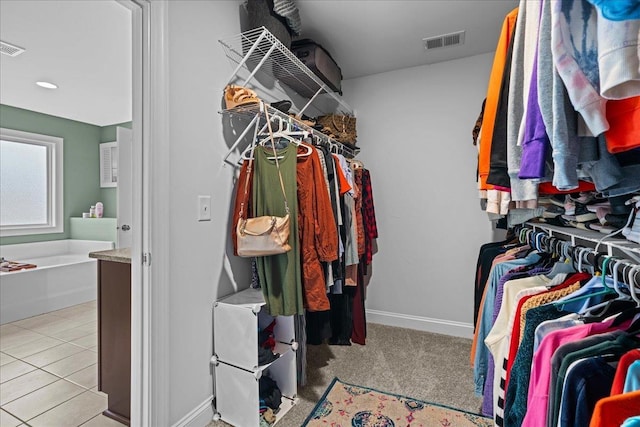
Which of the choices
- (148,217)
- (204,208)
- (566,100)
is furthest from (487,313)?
(148,217)

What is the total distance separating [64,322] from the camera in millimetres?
3152

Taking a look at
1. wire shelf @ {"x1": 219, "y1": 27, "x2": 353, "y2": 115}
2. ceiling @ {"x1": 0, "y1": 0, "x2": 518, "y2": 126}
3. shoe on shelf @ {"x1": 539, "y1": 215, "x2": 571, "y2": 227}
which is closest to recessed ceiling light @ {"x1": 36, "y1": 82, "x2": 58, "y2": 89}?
ceiling @ {"x1": 0, "y1": 0, "x2": 518, "y2": 126}

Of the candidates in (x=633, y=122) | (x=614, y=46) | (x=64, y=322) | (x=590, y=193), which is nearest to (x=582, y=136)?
(x=633, y=122)

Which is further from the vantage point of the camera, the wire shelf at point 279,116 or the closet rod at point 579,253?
the wire shelf at point 279,116

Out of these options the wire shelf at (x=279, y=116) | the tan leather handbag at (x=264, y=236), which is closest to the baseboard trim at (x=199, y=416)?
the tan leather handbag at (x=264, y=236)

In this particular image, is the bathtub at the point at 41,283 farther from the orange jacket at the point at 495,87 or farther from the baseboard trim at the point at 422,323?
the orange jacket at the point at 495,87

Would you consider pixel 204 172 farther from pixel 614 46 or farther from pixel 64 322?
pixel 64 322

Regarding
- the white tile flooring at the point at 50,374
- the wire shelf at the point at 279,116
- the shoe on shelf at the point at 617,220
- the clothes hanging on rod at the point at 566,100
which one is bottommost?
the white tile flooring at the point at 50,374

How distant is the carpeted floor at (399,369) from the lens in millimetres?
1851

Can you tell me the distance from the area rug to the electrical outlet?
1.19 metres

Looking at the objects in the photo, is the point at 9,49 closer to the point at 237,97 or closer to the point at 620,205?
the point at 237,97

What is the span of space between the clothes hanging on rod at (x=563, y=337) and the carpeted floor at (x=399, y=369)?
674mm

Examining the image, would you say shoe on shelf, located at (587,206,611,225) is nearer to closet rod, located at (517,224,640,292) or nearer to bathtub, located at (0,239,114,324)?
closet rod, located at (517,224,640,292)

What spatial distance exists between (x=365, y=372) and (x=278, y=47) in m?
2.11
